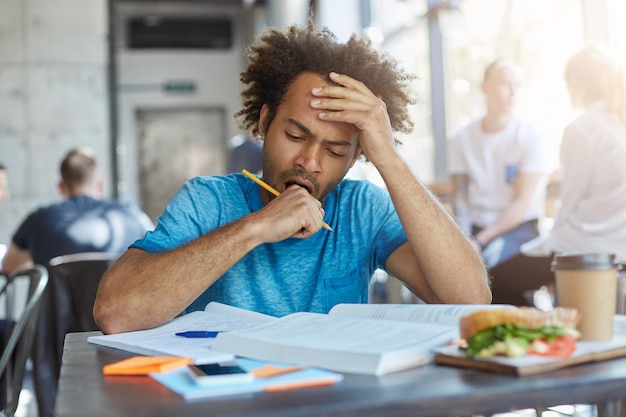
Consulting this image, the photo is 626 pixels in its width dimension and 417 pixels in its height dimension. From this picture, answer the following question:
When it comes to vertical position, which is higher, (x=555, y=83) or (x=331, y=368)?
(x=555, y=83)

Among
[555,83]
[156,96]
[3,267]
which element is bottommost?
[3,267]

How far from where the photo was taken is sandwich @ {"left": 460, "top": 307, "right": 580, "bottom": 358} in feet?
2.57

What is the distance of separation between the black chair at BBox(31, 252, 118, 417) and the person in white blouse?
1597 millimetres

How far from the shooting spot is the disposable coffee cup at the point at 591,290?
2.89 feet

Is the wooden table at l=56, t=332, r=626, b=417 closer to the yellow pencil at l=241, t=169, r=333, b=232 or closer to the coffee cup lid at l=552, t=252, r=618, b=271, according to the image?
the coffee cup lid at l=552, t=252, r=618, b=271

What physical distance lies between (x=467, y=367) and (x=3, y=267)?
3.67 meters

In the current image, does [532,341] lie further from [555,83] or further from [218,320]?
[555,83]

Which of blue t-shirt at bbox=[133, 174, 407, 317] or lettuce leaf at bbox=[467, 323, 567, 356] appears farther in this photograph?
blue t-shirt at bbox=[133, 174, 407, 317]

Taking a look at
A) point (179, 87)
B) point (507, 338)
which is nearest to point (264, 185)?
point (507, 338)

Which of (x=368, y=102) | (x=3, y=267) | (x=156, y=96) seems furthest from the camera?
(x=156, y=96)

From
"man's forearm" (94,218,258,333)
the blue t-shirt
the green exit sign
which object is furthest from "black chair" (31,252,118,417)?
the green exit sign

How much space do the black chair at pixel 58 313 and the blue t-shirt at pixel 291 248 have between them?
1.25m

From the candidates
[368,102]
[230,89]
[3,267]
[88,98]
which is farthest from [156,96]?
[368,102]

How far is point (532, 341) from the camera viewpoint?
0.79m
